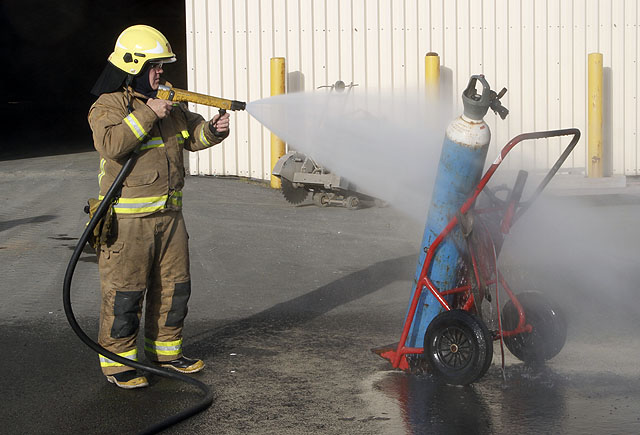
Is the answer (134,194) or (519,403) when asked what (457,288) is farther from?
(134,194)

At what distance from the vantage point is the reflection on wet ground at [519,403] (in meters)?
4.19

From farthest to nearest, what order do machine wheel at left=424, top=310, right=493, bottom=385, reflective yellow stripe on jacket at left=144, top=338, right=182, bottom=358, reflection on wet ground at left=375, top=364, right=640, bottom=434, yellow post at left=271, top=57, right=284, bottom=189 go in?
yellow post at left=271, top=57, right=284, bottom=189, reflective yellow stripe on jacket at left=144, top=338, right=182, bottom=358, machine wheel at left=424, top=310, right=493, bottom=385, reflection on wet ground at left=375, top=364, right=640, bottom=434

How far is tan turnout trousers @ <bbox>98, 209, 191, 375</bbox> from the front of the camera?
4820mm

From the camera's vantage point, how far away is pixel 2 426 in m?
4.33

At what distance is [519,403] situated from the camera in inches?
176

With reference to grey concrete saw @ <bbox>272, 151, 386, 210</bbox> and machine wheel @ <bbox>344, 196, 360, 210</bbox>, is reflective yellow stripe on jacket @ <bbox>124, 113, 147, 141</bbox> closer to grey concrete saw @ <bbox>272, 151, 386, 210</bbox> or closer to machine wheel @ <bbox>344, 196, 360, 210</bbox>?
grey concrete saw @ <bbox>272, 151, 386, 210</bbox>

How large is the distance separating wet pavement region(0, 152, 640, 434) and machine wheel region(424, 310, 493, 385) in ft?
0.39

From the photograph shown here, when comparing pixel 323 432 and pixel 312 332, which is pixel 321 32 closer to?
pixel 312 332

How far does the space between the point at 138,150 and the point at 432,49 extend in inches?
328

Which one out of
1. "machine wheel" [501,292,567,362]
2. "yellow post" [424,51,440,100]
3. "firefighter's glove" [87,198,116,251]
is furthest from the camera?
"yellow post" [424,51,440,100]

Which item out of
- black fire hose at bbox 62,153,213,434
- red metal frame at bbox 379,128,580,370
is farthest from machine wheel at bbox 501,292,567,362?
black fire hose at bbox 62,153,213,434

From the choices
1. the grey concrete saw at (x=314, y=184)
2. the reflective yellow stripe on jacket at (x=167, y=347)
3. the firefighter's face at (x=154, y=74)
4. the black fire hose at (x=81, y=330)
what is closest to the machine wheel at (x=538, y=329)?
the black fire hose at (x=81, y=330)

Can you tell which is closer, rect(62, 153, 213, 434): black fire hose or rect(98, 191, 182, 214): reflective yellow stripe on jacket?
rect(62, 153, 213, 434): black fire hose

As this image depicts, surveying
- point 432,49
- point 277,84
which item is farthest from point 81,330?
point 432,49
